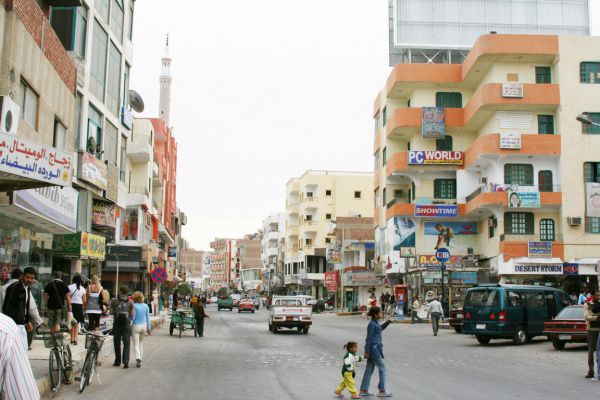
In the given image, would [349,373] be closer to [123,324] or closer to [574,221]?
[123,324]

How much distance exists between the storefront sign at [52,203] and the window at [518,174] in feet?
106

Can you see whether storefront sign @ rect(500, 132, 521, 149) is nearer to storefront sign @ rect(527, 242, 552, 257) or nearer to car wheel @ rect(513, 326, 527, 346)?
storefront sign @ rect(527, 242, 552, 257)

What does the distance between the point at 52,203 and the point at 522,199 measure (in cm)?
3354

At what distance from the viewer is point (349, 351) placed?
1162cm

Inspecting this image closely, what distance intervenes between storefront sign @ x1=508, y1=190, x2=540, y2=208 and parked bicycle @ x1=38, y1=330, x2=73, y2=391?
123 feet

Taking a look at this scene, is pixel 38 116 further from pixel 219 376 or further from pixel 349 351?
pixel 349 351

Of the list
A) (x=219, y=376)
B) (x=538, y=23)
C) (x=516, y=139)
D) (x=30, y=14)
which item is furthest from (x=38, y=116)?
(x=538, y=23)

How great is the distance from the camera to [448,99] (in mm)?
54344

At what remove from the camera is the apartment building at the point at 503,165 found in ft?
147

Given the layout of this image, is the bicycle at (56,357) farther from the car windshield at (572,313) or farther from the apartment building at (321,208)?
the apartment building at (321,208)

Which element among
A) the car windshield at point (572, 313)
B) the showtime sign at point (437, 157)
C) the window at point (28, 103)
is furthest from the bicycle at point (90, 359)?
the showtime sign at point (437, 157)

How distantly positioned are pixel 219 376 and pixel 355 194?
288 feet

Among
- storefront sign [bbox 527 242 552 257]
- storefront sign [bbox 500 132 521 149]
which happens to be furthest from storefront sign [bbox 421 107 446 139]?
storefront sign [bbox 527 242 552 257]

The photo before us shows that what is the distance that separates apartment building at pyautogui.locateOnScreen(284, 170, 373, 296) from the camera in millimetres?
100500
